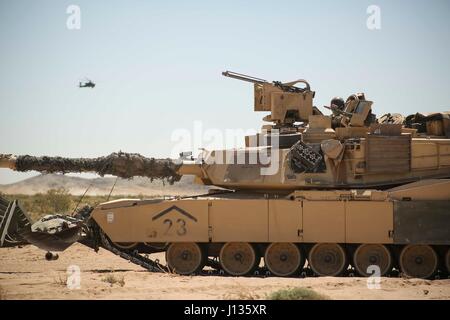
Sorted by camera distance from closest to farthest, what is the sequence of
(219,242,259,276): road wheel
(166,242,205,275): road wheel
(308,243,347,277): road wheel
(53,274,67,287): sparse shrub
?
(53,274,67,287): sparse shrub
(308,243,347,277): road wheel
(219,242,259,276): road wheel
(166,242,205,275): road wheel

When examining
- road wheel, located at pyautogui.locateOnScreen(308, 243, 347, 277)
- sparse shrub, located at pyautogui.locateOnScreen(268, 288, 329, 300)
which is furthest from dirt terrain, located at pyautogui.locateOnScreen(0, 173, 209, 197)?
sparse shrub, located at pyautogui.locateOnScreen(268, 288, 329, 300)

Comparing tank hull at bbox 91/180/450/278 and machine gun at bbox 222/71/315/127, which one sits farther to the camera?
machine gun at bbox 222/71/315/127

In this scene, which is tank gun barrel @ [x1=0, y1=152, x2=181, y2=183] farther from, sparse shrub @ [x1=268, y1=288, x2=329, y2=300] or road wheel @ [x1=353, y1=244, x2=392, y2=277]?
sparse shrub @ [x1=268, y1=288, x2=329, y2=300]

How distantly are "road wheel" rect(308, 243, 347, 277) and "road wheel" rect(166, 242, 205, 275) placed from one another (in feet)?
9.97

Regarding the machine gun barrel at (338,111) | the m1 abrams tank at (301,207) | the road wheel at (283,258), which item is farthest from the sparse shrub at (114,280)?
the machine gun barrel at (338,111)

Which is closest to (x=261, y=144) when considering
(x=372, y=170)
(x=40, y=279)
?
(x=372, y=170)

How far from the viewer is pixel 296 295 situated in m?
12.0

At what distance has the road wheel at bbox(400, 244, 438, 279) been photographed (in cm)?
1673

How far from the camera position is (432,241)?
642 inches

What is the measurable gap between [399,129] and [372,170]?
4.98 ft

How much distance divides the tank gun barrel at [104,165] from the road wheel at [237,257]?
2.77 m

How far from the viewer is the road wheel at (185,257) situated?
680 inches

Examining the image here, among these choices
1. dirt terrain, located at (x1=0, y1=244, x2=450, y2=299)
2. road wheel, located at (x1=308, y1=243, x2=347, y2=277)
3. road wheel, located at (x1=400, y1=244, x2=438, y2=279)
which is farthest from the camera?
road wheel, located at (x1=308, y1=243, x2=347, y2=277)
